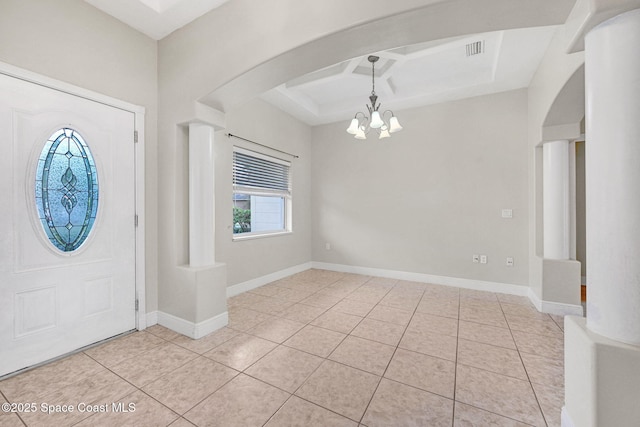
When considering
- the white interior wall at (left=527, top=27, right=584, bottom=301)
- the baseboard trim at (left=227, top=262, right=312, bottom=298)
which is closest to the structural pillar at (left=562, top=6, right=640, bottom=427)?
the white interior wall at (left=527, top=27, right=584, bottom=301)

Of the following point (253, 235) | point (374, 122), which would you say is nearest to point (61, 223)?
point (253, 235)

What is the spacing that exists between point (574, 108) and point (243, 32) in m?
3.35

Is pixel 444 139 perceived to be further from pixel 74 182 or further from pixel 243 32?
pixel 74 182

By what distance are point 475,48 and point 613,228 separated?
2714mm

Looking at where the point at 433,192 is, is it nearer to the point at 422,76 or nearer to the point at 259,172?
the point at 422,76

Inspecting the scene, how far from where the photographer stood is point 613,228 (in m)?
1.06

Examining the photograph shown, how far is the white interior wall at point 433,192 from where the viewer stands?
363 cm

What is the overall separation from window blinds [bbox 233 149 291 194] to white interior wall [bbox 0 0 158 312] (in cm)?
118

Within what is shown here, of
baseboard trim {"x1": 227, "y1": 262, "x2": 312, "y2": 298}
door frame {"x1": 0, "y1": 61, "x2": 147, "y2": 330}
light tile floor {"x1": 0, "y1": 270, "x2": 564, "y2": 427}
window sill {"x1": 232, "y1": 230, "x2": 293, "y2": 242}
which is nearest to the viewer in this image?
light tile floor {"x1": 0, "y1": 270, "x2": 564, "y2": 427}

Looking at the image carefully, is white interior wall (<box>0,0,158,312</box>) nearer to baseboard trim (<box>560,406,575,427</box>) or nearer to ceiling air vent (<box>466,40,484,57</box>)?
baseboard trim (<box>560,406,575,427</box>)

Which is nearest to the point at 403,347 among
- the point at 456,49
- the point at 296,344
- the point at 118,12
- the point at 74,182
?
the point at 296,344

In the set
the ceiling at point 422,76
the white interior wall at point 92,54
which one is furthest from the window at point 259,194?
the white interior wall at point 92,54

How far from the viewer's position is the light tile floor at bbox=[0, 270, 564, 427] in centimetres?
147

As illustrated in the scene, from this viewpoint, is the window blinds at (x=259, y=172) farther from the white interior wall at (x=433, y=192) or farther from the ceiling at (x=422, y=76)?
the ceiling at (x=422, y=76)
